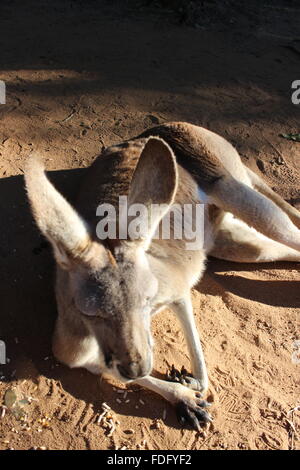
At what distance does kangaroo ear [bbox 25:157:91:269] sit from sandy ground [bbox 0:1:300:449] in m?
1.05

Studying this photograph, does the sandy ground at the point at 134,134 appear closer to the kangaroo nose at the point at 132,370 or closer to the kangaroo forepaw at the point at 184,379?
the kangaroo forepaw at the point at 184,379

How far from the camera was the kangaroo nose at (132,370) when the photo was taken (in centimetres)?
257

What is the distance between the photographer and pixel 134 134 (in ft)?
16.9

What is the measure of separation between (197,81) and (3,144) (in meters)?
2.49

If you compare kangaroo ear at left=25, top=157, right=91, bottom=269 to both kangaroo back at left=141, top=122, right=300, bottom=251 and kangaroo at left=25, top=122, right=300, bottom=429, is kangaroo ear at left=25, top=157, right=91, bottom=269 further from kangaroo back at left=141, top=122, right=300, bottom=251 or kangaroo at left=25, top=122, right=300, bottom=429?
kangaroo back at left=141, top=122, right=300, bottom=251

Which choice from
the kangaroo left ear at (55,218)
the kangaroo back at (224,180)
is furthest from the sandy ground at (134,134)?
the kangaroo left ear at (55,218)

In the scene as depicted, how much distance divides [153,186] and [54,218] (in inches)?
24.5

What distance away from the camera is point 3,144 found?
475cm

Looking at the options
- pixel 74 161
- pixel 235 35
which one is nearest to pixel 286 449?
pixel 74 161

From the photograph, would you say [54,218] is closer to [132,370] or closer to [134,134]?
[132,370]

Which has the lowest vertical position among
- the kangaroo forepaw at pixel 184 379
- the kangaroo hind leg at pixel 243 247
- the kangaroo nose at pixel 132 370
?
the kangaroo forepaw at pixel 184 379

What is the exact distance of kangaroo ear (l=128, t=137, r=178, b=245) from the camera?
2.82 m

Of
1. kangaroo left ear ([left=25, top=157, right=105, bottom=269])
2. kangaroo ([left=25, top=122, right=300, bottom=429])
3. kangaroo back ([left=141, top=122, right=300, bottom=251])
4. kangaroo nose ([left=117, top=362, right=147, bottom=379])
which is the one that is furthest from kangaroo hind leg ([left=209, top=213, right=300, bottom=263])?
kangaroo nose ([left=117, top=362, right=147, bottom=379])

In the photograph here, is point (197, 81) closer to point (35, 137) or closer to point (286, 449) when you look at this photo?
point (35, 137)
